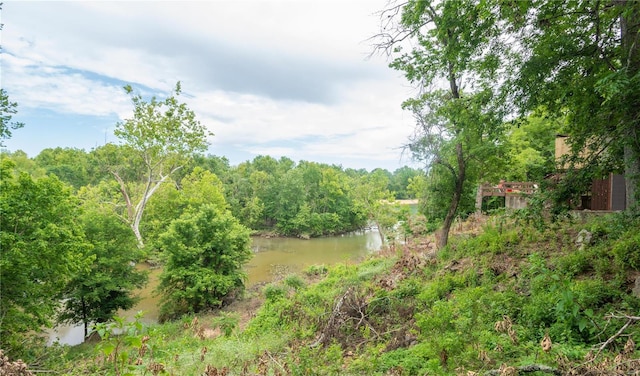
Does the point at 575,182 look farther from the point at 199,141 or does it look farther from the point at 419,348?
the point at 199,141

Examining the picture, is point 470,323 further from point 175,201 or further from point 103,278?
point 175,201

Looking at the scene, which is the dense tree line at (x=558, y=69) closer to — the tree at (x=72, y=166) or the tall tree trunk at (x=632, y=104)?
the tall tree trunk at (x=632, y=104)

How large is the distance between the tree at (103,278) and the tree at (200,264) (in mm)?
1330

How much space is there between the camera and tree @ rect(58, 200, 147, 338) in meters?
11.8

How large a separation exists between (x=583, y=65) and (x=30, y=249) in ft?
43.8

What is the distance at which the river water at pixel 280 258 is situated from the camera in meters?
14.1

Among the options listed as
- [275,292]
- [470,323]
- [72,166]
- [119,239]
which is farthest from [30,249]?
[72,166]

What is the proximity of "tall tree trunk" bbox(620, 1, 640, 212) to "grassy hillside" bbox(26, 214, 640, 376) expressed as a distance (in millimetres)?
637

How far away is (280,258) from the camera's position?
2552cm

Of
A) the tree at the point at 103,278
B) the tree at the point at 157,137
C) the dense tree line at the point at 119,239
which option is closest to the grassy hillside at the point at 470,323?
the dense tree line at the point at 119,239

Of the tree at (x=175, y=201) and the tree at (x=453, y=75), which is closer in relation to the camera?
the tree at (x=453, y=75)

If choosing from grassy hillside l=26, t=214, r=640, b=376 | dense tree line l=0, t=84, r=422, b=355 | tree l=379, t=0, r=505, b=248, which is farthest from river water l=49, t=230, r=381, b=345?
tree l=379, t=0, r=505, b=248

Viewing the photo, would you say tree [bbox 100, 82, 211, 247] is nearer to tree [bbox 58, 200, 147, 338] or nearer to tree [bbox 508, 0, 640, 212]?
tree [bbox 58, 200, 147, 338]

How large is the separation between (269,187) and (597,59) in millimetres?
38820
